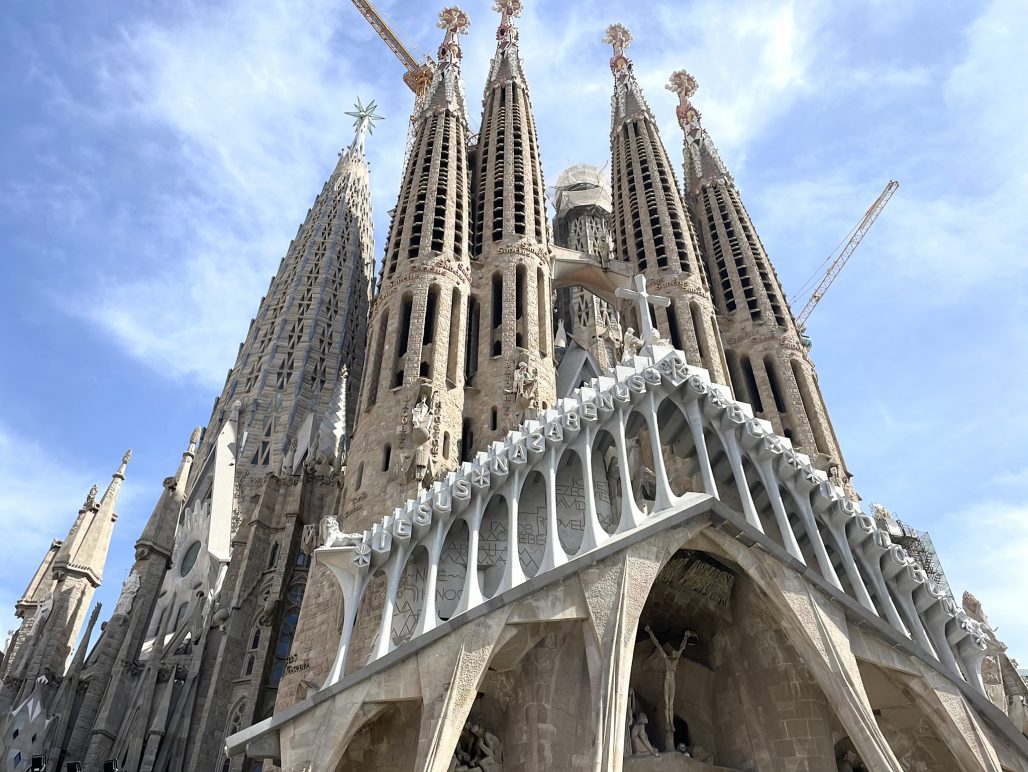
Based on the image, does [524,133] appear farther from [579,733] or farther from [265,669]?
[579,733]

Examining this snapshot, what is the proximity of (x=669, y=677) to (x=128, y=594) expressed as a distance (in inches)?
678

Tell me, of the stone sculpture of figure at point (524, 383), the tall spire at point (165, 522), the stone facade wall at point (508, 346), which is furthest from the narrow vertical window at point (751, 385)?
the tall spire at point (165, 522)

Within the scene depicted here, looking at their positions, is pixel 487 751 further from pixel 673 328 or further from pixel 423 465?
pixel 673 328

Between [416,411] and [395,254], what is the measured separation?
7280 mm

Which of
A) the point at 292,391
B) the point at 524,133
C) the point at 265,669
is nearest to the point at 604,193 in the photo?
the point at 524,133

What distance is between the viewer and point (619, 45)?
42.1m

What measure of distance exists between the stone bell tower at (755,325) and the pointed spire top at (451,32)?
10.8 meters

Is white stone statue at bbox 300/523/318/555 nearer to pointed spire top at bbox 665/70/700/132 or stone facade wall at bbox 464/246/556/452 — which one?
stone facade wall at bbox 464/246/556/452

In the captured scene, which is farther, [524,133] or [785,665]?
[524,133]

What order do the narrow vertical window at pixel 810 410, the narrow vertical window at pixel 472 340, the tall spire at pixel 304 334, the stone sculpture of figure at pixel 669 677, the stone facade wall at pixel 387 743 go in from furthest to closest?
1. the tall spire at pixel 304 334
2. the narrow vertical window at pixel 810 410
3. the narrow vertical window at pixel 472 340
4. the stone sculpture of figure at pixel 669 677
5. the stone facade wall at pixel 387 743

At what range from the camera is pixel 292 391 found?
1307 inches

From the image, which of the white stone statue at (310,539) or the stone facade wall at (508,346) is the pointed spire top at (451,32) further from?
the white stone statue at (310,539)

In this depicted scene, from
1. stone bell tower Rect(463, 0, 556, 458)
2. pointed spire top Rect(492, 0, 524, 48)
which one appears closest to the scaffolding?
stone bell tower Rect(463, 0, 556, 458)

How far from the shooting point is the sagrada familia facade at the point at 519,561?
44.5 ft
